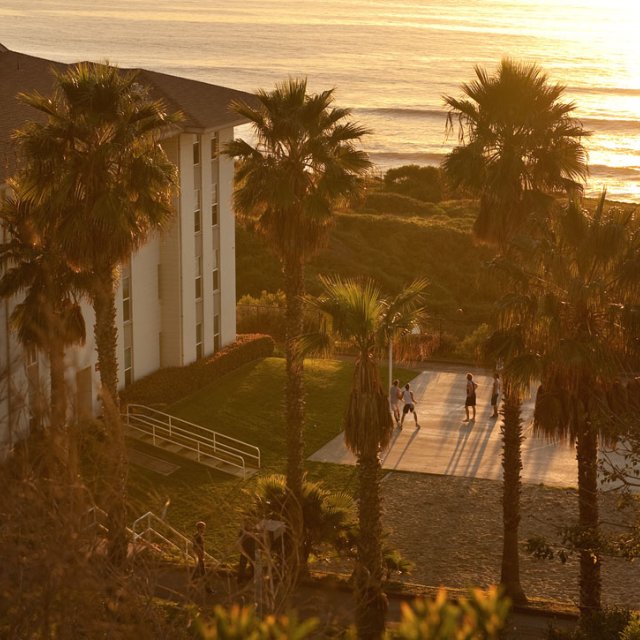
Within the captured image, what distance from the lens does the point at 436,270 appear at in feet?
248

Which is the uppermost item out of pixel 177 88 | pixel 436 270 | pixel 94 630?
pixel 177 88

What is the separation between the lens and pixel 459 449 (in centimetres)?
3681

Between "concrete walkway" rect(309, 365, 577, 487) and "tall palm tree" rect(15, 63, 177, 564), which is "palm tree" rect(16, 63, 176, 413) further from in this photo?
"concrete walkway" rect(309, 365, 577, 487)

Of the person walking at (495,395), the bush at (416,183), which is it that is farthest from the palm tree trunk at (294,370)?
the bush at (416,183)

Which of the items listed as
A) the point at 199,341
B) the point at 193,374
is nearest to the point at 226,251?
the point at 199,341

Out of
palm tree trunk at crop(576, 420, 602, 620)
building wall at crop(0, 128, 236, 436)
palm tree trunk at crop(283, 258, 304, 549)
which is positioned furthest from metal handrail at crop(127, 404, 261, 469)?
palm tree trunk at crop(576, 420, 602, 620)

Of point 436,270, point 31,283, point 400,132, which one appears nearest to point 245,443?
point 31,283

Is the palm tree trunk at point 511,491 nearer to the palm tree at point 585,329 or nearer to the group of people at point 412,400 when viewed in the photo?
the palm tree at point 585,329

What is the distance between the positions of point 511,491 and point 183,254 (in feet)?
59.6

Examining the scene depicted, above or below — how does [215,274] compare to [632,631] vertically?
above

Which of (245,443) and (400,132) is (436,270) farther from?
(400,132)

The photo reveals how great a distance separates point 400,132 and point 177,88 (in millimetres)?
102049

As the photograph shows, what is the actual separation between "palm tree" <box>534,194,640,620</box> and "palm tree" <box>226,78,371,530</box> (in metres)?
5.95

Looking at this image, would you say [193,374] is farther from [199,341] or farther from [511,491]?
[511,491]
